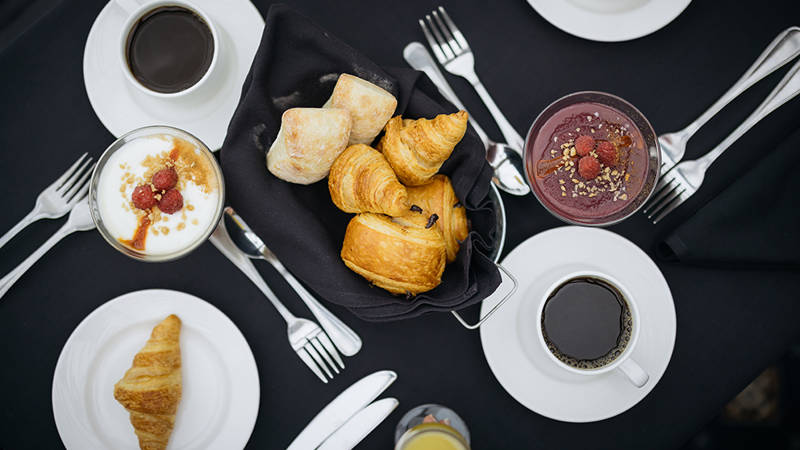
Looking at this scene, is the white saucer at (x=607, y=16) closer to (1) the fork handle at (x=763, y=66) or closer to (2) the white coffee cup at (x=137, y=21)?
(1) the fork handle at (x=763, y=66)

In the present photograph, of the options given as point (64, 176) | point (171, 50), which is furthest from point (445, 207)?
point (64, 176)

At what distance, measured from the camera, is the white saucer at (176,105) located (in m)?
1.08

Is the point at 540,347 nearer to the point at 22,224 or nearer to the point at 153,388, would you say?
the point at 153,388

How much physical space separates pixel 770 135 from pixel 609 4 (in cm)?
50

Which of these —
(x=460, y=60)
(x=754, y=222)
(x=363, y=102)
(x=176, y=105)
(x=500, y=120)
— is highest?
(x=176, y=105)

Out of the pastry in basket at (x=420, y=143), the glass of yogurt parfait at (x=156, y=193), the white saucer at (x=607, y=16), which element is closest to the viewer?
the pastry in basket at (x=420, y=143)

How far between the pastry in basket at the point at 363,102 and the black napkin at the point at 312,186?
0.07m

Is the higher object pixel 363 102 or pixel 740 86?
pixel 363 102

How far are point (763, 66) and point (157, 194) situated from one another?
1.36 metres

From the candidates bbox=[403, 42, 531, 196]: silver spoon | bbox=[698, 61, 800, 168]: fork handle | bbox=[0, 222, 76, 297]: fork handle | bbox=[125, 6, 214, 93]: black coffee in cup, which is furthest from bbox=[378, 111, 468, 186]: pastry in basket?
bbox=[0, 222, 76, 297]: fork handle

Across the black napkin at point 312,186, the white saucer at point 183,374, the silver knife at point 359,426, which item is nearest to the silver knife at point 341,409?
the silver knife at point 359,426

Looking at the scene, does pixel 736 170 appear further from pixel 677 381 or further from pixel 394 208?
pixel 394 208

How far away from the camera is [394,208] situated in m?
0.90

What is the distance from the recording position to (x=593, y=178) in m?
1.09
